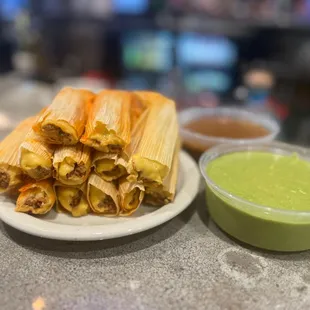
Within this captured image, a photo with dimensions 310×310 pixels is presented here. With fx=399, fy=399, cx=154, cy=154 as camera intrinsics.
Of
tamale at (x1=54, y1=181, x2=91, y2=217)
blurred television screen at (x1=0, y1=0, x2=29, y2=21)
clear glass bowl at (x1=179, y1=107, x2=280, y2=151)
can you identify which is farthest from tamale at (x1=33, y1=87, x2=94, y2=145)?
blurred television screen at (x1=0, y1=0, x2=29, y2=21)

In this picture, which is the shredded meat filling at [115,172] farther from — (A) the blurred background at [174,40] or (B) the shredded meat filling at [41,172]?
(A) the blurred background at [174,40]

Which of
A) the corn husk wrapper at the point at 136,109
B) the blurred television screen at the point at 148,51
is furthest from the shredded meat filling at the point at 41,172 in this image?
the blurred television screen at the point at 148,51

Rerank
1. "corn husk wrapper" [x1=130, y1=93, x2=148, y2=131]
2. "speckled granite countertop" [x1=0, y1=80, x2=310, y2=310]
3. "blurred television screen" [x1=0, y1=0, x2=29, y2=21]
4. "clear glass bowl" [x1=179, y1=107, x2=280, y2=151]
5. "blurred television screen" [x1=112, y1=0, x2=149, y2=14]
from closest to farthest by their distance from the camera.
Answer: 1. "speckled granite countertop" [x1=0, y1=80, x2=310, y2=310]
2. "corn husk wrapper" [x1=130, y1=93, x2=148, y2=131]
3. "clear glass bowl" [x1=179, y1=107, x2=280, y2=151]
4. "blurred television screen" [x1=112, y1=0, x2=149, y2=14]
5. "blurred television screen" [x1=0, y1=0, x2=29, y2=21]

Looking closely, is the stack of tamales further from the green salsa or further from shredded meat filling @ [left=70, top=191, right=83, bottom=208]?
the green salsa

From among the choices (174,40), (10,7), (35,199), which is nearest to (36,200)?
(35,199)

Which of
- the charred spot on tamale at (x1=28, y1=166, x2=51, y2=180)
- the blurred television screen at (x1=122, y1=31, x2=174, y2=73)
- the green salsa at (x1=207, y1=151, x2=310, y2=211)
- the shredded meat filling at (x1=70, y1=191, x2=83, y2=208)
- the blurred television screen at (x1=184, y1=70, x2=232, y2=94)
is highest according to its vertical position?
the charred spot on tamale at (x1=28, y1=166, x2=51, y2=180)

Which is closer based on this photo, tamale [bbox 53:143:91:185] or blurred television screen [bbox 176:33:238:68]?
tamale [bbox 53:143:91:185]

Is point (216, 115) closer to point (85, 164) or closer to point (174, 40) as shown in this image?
point (85, 164)

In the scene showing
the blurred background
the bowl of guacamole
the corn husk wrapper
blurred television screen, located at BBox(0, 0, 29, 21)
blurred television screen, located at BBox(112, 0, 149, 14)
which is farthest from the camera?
blurred television screen, located at BBox(0, 0, 29, 21)
